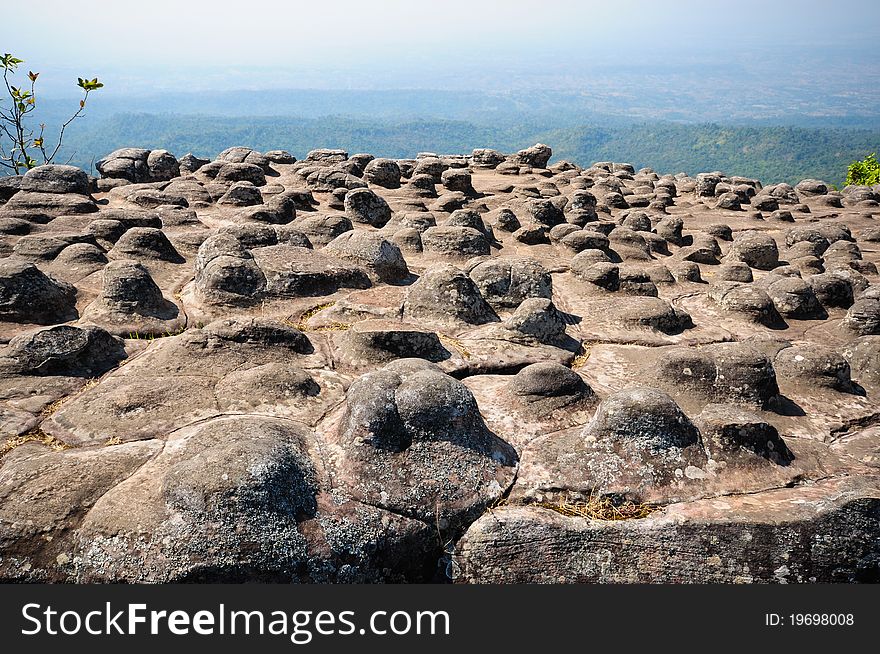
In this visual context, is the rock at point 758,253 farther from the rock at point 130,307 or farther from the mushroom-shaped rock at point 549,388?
the rock at point 130,307

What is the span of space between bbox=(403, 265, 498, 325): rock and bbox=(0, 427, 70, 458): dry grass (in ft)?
16.6

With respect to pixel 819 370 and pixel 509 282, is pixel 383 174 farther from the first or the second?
pixel 819 370

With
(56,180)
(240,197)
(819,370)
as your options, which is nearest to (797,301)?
(819,370)

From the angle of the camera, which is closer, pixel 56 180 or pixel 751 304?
pixel 751 304

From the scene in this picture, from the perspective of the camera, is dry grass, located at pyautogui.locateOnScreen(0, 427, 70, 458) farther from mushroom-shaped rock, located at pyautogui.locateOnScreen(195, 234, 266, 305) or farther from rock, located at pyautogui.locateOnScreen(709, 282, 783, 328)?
rock, located at pyautogui.locateOnScreen(709, 282, 783, 328)

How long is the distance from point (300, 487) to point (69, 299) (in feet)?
20.5

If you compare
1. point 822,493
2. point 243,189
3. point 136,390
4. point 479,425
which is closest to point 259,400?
point 136,390

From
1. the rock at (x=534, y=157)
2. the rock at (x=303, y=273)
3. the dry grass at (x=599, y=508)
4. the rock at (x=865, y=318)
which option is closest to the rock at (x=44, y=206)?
the rock at (x=303, y=273)

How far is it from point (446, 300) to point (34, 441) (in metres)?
5.70

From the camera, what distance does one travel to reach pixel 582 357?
31.0 ft

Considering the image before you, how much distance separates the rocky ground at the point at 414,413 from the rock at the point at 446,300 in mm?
40

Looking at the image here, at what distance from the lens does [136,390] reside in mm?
7031

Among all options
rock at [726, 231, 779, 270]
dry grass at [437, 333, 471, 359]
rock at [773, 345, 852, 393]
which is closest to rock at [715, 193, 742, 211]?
rock at [726, 231, 779, 270]

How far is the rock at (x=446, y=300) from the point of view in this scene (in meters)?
9.88
